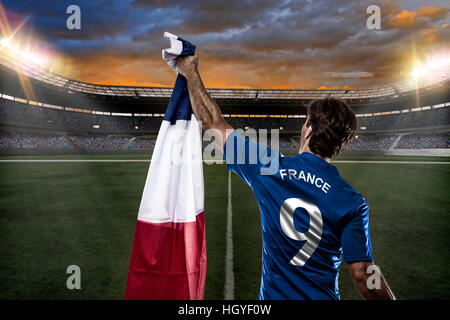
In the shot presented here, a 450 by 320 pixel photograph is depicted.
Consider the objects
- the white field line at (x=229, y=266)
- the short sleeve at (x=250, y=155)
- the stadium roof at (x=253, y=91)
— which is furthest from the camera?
the stadium roof at (x=253, y=91)

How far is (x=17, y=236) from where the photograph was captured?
537 centimetres

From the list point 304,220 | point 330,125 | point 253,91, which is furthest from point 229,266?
point 253,91

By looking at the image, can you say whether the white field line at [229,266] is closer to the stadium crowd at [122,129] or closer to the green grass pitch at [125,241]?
the green grass pitch at [125,241]

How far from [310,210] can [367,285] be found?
37cm

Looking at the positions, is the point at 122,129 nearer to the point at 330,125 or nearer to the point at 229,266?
the point at 229,266

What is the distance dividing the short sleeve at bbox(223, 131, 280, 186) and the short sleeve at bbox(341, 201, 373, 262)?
410mm

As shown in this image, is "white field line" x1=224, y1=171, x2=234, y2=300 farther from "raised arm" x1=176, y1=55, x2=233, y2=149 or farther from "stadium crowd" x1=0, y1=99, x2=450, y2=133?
"stadium crowd" x1=0, y1=99, x2=450, y2=133

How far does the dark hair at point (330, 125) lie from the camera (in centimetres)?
136

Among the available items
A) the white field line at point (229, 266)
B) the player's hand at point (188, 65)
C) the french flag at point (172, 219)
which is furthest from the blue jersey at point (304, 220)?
the white field line at point (229, 266)

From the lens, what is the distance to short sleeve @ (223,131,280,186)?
1344 mm

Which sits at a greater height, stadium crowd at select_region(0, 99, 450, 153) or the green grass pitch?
stadium crowd at select_region(0, 99, 450, 153)

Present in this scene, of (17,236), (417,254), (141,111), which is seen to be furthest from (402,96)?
(17,236)

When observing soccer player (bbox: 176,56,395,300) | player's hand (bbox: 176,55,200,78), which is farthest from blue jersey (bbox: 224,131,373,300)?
player's hand (bbox: 176,55,200,78)
